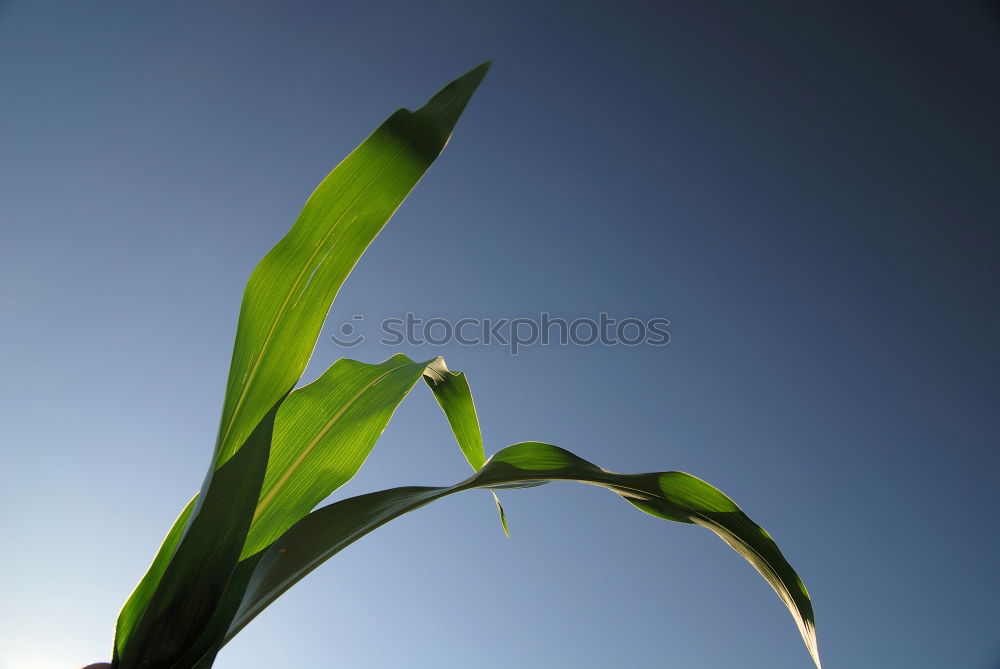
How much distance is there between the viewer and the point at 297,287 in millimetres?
216

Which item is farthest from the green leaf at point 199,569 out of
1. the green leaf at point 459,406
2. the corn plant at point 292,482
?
the green leaf at point 459,406

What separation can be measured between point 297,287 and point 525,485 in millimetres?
125

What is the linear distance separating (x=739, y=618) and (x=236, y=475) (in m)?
2.64

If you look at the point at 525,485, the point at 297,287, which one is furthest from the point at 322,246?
the point at 525,485

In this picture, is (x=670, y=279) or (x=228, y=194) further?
(x=670, y=279)

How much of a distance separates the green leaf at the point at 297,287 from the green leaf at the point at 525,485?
22mm

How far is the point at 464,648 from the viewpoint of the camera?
7.14ft

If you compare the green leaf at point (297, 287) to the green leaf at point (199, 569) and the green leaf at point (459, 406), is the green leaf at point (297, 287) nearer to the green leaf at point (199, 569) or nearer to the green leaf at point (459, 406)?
the green leaf at point (199, 569)

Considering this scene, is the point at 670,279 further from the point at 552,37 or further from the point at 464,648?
the point at 464,648

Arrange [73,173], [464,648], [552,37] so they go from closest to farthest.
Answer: [73,173] → [552,37] → [464,648]

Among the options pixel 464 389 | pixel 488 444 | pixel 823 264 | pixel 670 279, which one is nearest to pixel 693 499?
pixel 464 389

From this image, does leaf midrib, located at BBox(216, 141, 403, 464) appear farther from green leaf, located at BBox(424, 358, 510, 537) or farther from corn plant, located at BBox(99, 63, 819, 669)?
green leaf, located at BBox(424, 358, 510, 537)

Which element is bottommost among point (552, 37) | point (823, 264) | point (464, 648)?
point (464, 648)

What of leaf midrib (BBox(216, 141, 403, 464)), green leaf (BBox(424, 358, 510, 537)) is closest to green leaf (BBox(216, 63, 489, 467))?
leaf midrib (BBox(216, 141, 403, 464))
